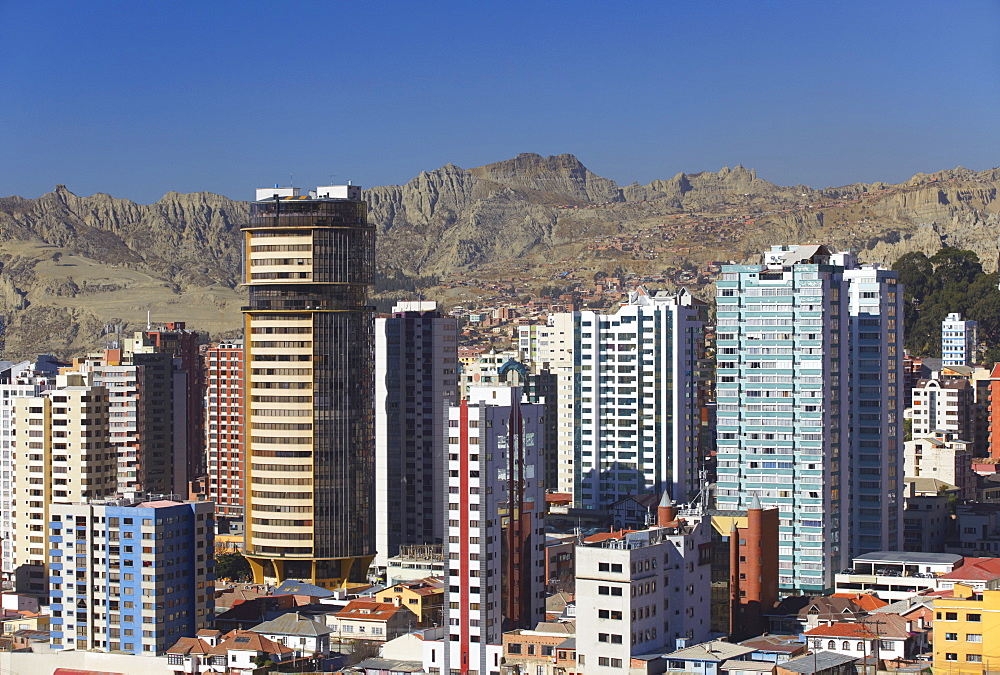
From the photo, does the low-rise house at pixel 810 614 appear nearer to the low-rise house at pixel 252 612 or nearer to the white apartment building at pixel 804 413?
the white apartment building at pixel 804 413

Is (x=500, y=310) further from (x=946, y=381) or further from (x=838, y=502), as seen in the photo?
(x=838, y=502)

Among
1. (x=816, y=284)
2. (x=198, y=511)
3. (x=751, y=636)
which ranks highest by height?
(x=816, y=284)

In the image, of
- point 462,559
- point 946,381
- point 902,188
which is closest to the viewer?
point 462,559

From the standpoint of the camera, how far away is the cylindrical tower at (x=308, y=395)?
38906 millimetres

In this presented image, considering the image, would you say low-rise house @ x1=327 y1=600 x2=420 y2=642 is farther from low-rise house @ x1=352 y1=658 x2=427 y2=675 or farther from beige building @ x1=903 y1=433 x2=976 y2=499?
beige building @ x1=903 y1=433 x2=976 y2=499

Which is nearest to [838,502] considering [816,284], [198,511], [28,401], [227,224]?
[816,284]

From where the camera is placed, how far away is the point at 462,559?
93.5ft

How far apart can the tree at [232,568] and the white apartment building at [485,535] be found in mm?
12926

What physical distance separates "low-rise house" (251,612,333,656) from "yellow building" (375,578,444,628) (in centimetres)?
242

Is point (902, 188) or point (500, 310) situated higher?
point (902, 188)

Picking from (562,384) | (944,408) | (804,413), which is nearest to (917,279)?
(944,408)

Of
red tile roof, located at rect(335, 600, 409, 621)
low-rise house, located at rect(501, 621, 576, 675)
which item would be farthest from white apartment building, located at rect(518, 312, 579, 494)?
low-rise house, located at rect(501, 621, 576, 675)

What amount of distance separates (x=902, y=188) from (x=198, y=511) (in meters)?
85.7

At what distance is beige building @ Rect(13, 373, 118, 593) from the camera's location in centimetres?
3956
